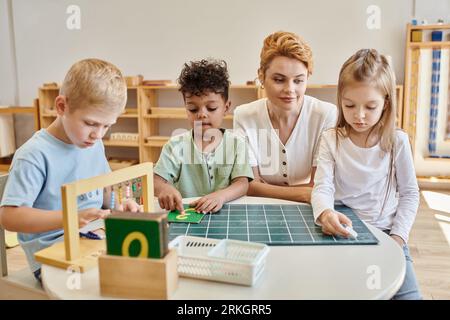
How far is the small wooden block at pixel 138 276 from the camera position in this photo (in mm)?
741

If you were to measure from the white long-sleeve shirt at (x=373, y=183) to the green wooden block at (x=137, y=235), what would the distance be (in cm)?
71

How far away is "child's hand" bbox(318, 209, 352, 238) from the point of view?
105cm

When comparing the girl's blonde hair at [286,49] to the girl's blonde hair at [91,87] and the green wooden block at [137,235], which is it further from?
the green wooden block at [137,235]

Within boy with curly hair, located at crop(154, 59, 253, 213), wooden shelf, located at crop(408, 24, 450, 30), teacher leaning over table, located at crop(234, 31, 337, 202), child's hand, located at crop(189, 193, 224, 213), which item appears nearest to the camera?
child's hand, located at crop(189, 193, 224, 213)

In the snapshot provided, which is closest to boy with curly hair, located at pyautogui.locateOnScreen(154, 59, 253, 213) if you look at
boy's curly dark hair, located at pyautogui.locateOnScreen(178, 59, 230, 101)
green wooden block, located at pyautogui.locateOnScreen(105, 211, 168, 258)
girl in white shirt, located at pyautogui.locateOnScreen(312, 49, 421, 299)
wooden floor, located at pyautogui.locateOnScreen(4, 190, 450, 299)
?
boy's curly dark hair, located at pyautogui.locateOnScreen(178, 59, 230, 101)

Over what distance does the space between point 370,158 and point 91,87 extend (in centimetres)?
88

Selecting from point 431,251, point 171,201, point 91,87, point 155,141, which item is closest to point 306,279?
point 171,201

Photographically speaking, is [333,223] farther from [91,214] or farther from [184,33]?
[184,33]

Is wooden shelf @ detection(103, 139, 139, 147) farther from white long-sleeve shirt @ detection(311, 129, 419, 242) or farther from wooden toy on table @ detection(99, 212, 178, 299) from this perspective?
wooden toy on table @ detection(99, 212, 178, 299)

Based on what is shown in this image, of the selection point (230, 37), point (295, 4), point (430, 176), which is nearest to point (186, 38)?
point (230, 37)

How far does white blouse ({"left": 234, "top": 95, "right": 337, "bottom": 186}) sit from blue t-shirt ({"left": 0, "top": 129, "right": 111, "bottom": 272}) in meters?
0.76

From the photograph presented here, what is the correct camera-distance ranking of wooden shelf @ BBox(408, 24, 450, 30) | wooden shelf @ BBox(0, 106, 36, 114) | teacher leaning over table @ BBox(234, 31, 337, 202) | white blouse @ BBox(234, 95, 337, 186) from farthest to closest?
wooden shelf @ BBox(0, 106, 36, 114), wooden shelf @ BBox(408, 24, 450, 30), white blouse @ BBox(234, 95, 337, 186), teacher leaning over table @ BBox(234, 31, 337, 202)

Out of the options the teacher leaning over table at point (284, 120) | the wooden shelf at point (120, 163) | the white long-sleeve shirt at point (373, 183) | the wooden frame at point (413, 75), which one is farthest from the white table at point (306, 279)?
the wooden shelf at point (120, 163)

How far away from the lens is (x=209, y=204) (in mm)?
1302
